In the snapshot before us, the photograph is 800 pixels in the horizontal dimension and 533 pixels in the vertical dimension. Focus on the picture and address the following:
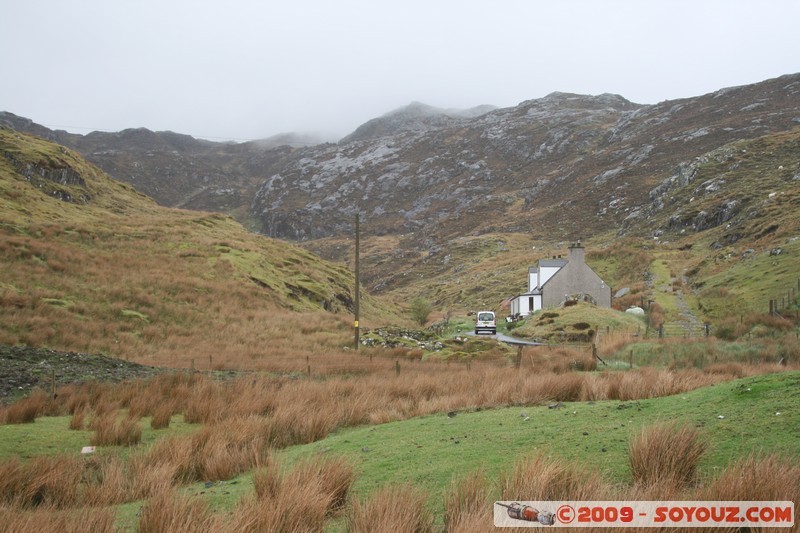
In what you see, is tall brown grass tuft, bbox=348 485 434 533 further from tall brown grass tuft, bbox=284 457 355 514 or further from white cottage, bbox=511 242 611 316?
white cottage, bbox=511 242 611 316

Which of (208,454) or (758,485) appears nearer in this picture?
(758,485)

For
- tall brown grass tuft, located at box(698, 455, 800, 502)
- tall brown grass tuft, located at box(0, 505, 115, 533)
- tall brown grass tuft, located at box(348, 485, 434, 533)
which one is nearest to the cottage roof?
tall brown grass tuft, located at box(698, 455, 800, 502)

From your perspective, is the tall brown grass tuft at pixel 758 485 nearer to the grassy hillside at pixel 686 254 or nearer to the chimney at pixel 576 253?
the grassy hillside at pixel 686 254

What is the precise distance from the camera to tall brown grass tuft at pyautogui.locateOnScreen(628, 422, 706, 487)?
469 centimetres

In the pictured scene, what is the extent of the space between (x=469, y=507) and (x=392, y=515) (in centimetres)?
70

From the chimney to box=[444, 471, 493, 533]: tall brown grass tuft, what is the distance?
5110 cm

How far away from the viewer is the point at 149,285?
38406mm

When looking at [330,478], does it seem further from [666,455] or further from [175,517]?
[666,455]

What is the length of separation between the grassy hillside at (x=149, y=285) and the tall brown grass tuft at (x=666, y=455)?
64.2 feet

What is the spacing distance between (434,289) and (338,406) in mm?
87487

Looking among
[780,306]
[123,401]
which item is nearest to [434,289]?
[780,306]

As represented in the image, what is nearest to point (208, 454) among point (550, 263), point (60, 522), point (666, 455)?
point (60, 522)

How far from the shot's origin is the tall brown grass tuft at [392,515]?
151 inches

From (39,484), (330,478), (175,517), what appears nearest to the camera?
(175,517)
